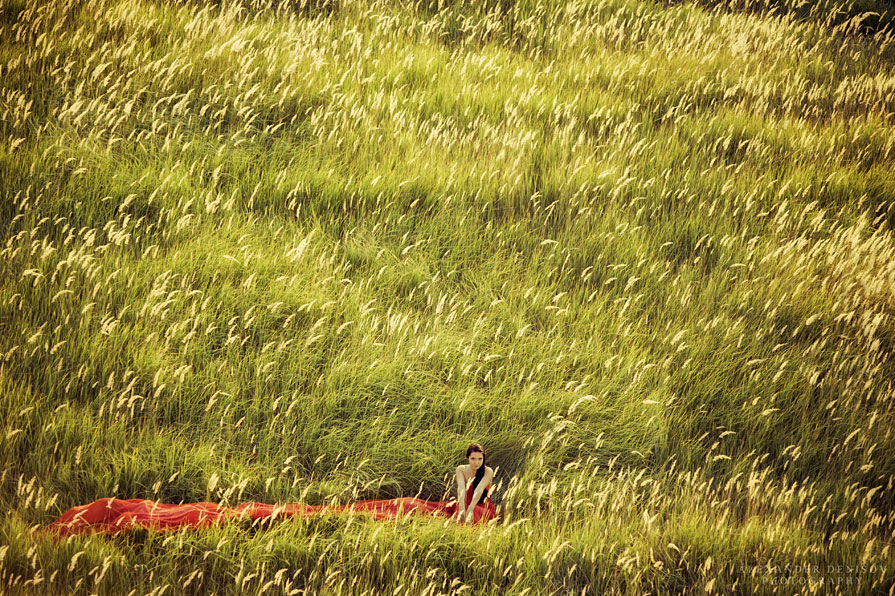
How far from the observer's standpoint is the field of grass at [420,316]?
100 inches

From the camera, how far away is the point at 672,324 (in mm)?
3783

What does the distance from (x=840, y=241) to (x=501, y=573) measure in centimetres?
367

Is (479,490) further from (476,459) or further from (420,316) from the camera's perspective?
(420,316)

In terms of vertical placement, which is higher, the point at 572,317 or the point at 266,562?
the point at 572,317

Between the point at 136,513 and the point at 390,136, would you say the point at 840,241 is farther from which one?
the point at 136,513

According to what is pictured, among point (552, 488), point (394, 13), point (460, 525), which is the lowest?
point (460, 525)

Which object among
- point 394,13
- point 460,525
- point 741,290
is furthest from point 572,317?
point 394,13

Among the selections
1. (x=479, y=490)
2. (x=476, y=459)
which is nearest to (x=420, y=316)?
(x=476, y=459)

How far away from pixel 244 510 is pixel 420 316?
1486 millimetres

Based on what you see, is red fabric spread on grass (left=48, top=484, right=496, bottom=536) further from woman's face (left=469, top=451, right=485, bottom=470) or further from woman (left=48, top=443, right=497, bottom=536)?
woman's face (left=469, top=451, right=485, bottom=470)

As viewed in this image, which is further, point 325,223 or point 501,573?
point 325,223
